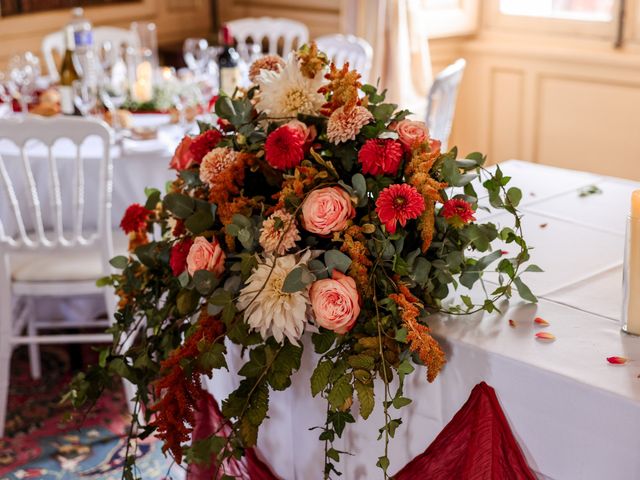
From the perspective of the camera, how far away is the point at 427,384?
1.30 m

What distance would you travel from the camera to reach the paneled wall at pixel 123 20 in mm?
4484

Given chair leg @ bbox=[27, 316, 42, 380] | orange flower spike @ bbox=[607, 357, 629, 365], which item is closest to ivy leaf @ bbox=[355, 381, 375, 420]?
orange flower spike @ bbox=[607, 357, 629, 365]

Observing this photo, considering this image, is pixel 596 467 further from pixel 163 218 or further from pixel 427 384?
pixel 163 218

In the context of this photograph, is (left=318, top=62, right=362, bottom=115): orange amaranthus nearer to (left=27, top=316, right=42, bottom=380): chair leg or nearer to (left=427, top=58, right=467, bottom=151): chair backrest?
(left=427, top=58, right=467, bottom=151): chair backrest


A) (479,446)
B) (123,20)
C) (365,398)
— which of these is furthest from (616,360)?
(123,20)

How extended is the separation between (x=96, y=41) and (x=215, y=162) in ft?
10.5

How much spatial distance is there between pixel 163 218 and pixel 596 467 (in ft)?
2.62

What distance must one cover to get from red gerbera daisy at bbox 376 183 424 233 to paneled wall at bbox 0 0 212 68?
3.67 meters

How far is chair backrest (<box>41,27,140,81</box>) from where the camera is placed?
13.7ft

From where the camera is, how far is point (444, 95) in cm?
318

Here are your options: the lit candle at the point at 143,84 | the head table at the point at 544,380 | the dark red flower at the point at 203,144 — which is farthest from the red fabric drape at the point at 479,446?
the lit candle at the point at 143,84

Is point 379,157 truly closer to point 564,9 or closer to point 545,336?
point 545,336

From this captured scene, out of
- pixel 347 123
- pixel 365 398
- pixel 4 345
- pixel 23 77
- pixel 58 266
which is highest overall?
pixel 347 123

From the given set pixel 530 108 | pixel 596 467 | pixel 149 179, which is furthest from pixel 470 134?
pixel 596 467
